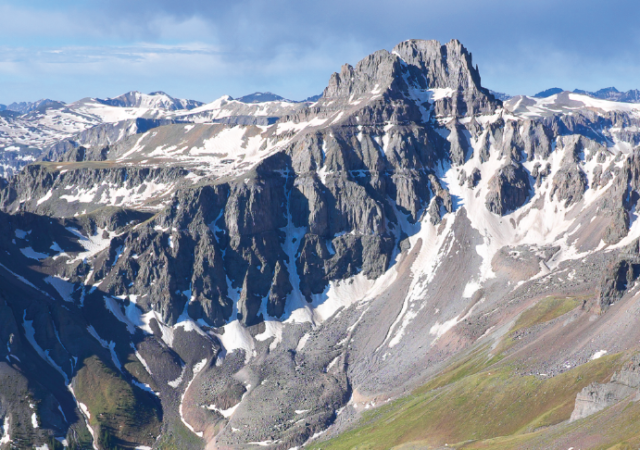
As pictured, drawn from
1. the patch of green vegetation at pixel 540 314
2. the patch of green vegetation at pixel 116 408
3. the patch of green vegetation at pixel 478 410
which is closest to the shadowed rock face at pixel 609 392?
the patch of green vegetation at pixel 478 410

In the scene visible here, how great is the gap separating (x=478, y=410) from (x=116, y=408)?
11350cm

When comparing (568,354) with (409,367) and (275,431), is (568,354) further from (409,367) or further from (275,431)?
(275,431)

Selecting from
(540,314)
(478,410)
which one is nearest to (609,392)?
(478,410)

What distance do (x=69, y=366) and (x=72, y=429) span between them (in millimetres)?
28646

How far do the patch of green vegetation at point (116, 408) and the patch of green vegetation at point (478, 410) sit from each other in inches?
2197

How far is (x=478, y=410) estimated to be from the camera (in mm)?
137875

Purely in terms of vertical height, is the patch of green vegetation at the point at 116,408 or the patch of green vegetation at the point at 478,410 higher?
the patch of green vegetation at the point at 478,410

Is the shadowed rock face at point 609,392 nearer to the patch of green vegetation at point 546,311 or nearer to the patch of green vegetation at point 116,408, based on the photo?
the patch of green vegetation at point 546,311

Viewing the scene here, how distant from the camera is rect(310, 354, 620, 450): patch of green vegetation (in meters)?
124

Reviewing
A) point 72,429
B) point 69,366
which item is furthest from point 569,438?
point 69,366

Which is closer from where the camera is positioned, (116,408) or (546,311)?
(546,311)

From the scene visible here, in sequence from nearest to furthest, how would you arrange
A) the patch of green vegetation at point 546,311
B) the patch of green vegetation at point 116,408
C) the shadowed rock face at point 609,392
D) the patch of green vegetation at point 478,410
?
the shadowed rock face at point 609,392 < the patch of green vegetation at point 478,410 < the patch of green vegetation at point 546,311 < the patch of green vegetation at point 116,408

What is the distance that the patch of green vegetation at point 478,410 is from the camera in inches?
4889

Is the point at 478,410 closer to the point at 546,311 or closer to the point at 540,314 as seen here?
the point at 540,314
